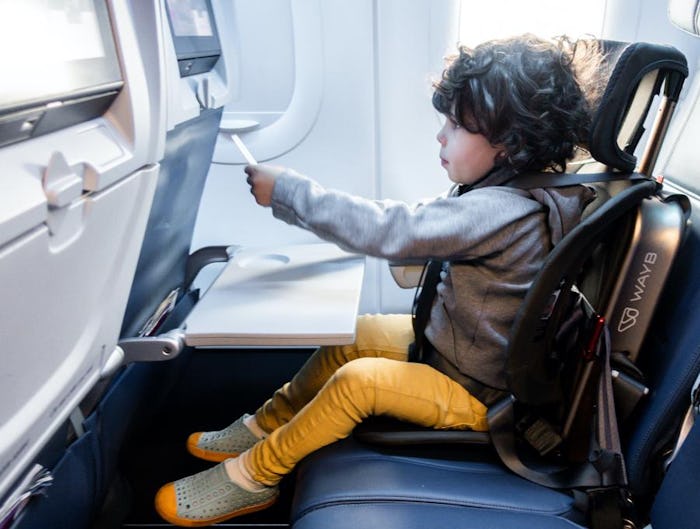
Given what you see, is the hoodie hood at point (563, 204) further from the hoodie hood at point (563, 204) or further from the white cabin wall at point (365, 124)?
the white cabin wall at point (365, 124)

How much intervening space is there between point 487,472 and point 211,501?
60cm

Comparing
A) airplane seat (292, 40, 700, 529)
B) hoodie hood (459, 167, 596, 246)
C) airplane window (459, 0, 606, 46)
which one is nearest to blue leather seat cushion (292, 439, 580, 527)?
airplane seat (292, 40, 700, 529)

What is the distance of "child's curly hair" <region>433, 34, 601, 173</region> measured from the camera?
48.3 inches

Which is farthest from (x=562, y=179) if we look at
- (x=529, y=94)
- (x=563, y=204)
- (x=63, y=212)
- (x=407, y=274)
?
(x=63, y=212)

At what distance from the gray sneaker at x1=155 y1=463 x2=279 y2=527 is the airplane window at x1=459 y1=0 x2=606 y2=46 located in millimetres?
1295

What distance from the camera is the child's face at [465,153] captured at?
1.33 metres

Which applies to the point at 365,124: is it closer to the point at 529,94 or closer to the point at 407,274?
the point at 407,274

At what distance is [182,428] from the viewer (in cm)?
195

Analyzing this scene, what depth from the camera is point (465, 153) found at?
1.34m

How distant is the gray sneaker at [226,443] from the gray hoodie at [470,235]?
57 centimetres

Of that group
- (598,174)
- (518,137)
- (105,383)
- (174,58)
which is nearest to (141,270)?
(105,383)

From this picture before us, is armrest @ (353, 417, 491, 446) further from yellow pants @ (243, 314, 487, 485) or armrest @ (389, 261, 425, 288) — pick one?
armrest @ (389, 261, 425, 288)

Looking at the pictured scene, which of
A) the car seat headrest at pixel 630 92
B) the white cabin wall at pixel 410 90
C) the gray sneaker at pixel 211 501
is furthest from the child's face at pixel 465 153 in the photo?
the gray sneaker at pixel 211 501

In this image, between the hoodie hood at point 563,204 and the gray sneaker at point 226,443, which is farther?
the gray sneaker at point 226,443
